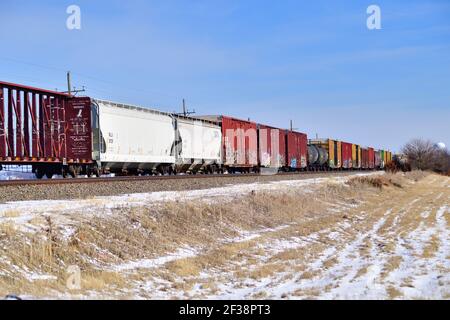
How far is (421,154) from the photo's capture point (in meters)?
113

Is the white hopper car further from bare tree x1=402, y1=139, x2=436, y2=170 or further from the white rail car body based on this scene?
bare tree x1=402, y1=139, x2=436, y2=170

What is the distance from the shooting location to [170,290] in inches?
326

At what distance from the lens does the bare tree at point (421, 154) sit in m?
109

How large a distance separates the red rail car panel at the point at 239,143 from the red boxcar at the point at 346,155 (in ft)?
101

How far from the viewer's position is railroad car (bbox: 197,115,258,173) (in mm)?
37062

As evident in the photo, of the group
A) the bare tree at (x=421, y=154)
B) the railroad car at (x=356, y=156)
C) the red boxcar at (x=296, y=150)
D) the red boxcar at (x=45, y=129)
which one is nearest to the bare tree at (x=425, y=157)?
the bare tree at (x=421, y=154)

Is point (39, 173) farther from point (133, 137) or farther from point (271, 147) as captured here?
point (271, 147)

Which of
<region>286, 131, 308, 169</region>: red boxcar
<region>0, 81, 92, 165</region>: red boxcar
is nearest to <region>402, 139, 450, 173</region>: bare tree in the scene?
<region>286, 131, 308, 169</region>: red boxcar

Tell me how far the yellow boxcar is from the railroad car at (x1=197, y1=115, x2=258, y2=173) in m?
22.6

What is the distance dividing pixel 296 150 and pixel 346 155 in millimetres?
22404

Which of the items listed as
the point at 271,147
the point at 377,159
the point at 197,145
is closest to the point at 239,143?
the point at 271,147

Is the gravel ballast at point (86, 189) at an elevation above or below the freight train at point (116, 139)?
below

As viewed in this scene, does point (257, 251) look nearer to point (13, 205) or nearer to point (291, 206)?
point (13, 205)

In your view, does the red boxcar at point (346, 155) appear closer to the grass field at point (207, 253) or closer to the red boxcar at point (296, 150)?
the red boxcar at point (296, 150)
